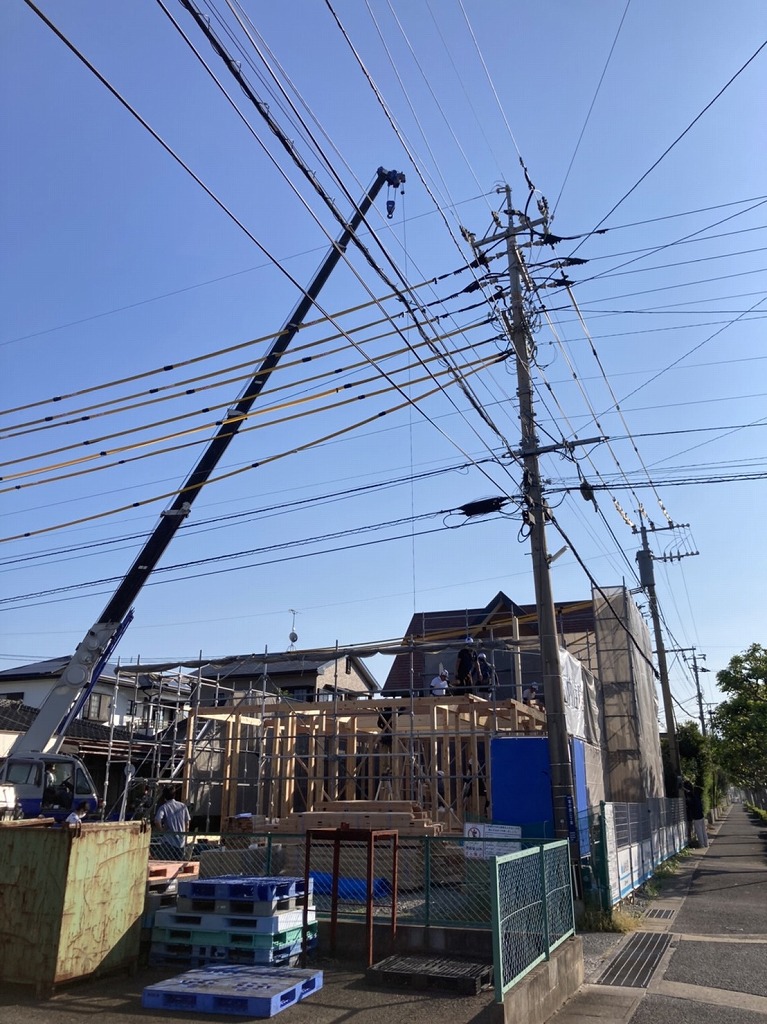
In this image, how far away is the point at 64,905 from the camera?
6.97 metres

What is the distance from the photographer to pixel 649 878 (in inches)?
699

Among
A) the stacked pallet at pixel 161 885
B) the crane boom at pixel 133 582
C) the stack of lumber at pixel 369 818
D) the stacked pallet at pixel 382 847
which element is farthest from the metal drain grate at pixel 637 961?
the crane boom at pixel 133 582

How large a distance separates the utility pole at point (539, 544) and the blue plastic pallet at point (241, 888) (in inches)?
188

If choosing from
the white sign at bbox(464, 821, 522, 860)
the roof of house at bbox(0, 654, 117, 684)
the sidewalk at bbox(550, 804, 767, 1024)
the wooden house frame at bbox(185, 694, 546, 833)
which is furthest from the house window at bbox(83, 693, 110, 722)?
the white sign at bbox(464, 821, 522, 860)

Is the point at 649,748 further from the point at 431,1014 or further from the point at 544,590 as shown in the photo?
the point at 431,1014

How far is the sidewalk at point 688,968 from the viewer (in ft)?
23.5

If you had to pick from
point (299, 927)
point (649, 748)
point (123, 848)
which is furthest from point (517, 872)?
point (649, 748)

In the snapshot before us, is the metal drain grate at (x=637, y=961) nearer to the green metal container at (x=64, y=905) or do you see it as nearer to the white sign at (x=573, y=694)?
the white sign at (x=573, y=694)

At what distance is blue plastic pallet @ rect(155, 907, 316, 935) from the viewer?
25.0ft

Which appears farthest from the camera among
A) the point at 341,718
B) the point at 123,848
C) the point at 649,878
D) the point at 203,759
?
the point at 203,759

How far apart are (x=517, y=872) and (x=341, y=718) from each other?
12.5 m

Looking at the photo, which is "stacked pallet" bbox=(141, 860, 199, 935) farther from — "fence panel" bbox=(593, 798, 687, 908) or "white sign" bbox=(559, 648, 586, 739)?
"white sign" bbox=(559, 648, 586, 739)

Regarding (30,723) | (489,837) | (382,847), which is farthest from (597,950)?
(30,723)

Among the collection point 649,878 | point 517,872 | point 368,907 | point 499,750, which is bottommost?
point 649,878
